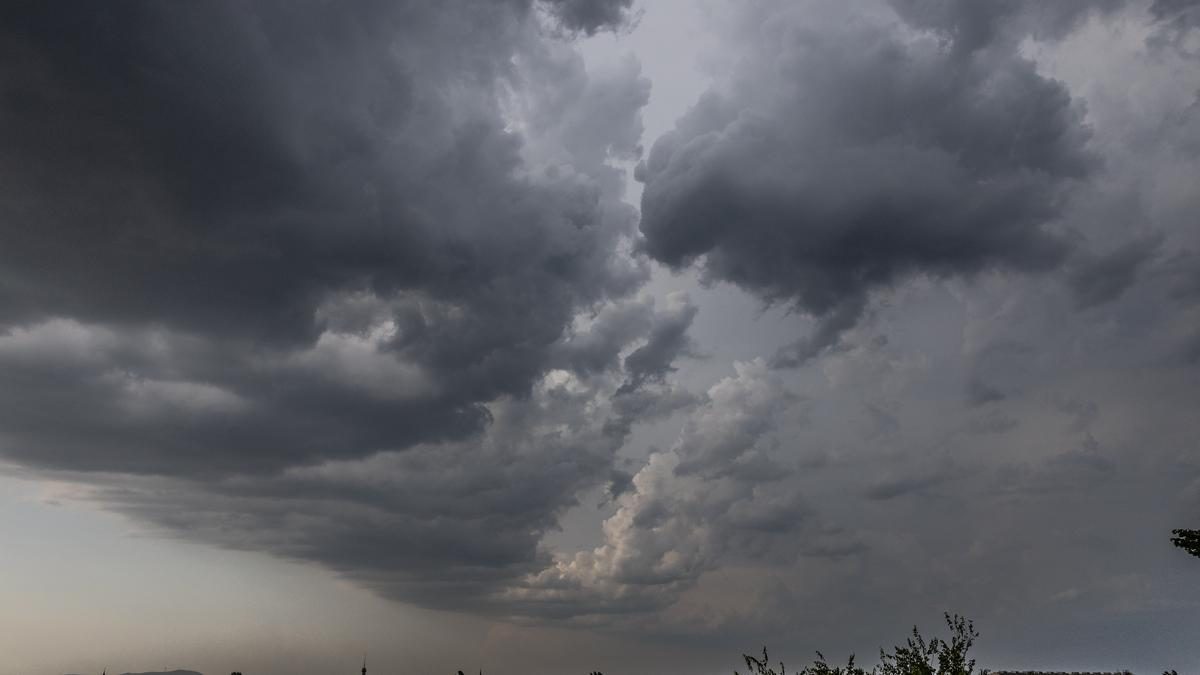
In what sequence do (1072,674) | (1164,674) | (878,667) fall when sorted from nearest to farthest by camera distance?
(878,667)
(1164,674)
(1072,674)

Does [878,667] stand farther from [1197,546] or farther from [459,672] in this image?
[459,672]

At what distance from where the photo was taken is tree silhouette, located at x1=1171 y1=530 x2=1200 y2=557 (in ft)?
144

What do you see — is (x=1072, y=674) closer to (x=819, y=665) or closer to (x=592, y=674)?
(x=819, y=665)

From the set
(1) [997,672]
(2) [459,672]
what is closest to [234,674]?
(1) [997,672]

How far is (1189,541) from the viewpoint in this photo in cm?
4456

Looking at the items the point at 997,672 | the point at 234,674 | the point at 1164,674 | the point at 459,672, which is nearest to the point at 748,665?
the point at 459,672

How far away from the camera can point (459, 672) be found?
134 feet

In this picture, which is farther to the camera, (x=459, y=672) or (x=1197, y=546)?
(x=1197, y=546)

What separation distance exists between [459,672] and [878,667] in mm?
22379

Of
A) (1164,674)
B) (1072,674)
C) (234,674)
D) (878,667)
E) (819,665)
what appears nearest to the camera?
(819,665)

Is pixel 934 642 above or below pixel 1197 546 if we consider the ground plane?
below

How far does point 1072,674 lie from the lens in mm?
111812

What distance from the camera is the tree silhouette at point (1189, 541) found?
44000 millimetres

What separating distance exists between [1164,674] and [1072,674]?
241 ft
